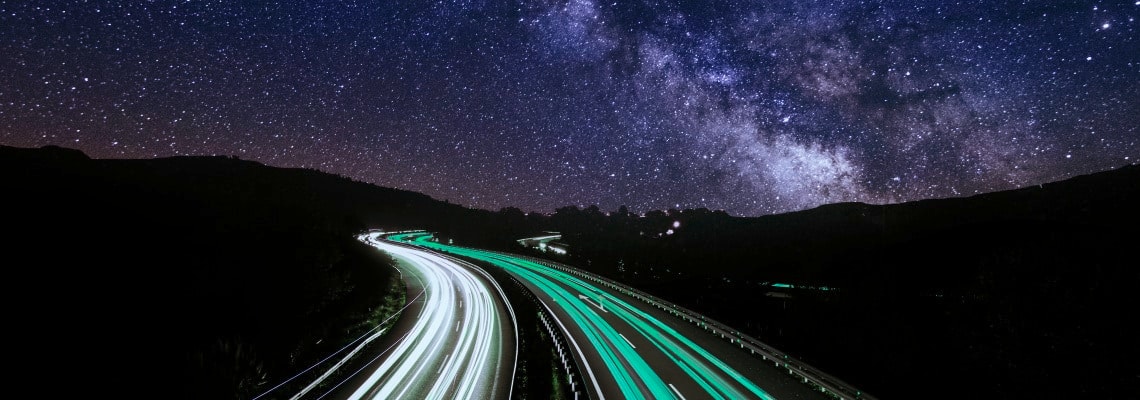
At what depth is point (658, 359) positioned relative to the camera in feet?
64.4

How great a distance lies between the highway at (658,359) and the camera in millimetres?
15859

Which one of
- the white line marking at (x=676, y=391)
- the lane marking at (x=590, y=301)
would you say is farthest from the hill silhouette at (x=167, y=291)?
the lane marking at (x=590, y=301)

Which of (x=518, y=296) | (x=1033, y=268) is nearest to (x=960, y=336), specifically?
(x=1033, y=268)

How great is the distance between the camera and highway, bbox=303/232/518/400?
16922 mm

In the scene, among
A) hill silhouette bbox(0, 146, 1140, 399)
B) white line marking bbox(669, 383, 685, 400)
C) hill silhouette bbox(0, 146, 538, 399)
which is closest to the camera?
hill silhouette bbox(0, 146, 1140, 399)

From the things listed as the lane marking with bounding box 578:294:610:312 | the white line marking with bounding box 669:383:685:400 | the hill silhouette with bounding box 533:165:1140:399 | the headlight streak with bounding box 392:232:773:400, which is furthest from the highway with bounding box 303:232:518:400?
the hill silhouette with bounding box 533:165:1140:399

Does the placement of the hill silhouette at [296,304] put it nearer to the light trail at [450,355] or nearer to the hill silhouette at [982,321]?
the hill silhouette at [982,321]

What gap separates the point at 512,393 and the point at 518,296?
67.2ft

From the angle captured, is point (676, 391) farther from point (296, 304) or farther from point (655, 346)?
point (296, 304)

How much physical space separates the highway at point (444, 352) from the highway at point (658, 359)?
11.8ft

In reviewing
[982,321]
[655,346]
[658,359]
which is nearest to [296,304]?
[655,346]

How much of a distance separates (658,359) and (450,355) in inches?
379

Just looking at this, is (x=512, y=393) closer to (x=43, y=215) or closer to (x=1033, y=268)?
(x=1033, y=268)

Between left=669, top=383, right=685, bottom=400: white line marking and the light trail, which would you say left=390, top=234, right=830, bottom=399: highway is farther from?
the light trail
